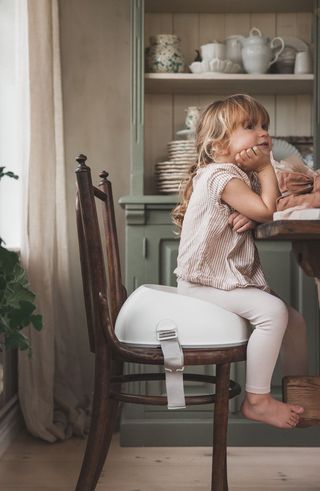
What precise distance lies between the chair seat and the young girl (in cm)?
7

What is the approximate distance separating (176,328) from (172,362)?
0.08m

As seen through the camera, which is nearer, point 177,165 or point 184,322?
point 184,322

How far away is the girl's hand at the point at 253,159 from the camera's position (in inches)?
75.9

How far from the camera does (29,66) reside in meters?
2.77

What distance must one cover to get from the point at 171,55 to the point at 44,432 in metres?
1.63

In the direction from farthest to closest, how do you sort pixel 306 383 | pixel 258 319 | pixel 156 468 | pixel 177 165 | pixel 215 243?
1. pixel 177 165
2. pixel 156 468
3. pixel 215 243
4. pixel 258 319
5. pixel 306 383

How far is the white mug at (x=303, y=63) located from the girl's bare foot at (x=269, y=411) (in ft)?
5.62

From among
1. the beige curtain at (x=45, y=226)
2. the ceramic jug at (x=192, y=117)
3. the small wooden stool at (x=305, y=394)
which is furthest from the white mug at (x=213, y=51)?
the small wooden stool at (x=305, y=394)

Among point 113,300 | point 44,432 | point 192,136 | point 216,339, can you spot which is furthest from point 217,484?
point 192,136

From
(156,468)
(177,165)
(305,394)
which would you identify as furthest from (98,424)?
(177,165)

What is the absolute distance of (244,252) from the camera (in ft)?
6.43

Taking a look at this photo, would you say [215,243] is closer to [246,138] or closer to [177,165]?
[246,138]

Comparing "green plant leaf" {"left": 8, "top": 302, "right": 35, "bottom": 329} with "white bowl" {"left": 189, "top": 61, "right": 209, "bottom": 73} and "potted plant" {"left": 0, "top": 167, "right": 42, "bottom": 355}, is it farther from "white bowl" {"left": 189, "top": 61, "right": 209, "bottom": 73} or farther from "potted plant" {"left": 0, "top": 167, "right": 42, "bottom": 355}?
"white bowl" {"left": 189, "top": 61, "right": 209, "bottom": 73}

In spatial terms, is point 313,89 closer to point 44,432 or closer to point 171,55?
point 171,55
